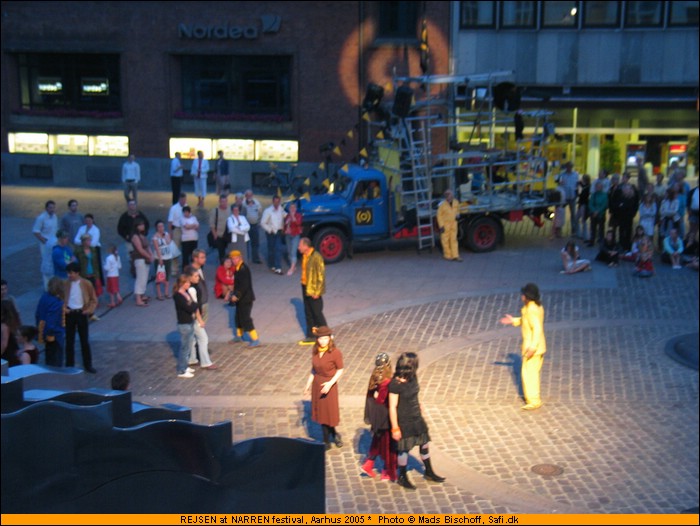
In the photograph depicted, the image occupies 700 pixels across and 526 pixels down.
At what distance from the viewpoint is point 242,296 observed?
1362 centimetres

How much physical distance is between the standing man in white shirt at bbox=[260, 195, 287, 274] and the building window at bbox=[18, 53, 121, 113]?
15293 mm

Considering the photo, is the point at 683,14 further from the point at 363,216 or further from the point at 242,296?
the point at 242,296

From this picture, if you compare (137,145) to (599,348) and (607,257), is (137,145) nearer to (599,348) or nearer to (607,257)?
(607,257)

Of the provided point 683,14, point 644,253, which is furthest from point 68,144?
point 644,253

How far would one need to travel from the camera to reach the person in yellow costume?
19453 mm

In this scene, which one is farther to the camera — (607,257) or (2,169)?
(2,169)

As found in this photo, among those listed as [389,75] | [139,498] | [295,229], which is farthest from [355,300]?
[389,75]

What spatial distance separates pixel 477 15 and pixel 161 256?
648 inches

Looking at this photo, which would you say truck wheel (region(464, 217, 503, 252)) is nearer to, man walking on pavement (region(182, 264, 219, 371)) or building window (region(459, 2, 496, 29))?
man walking on pavement (region(182, 264, 219, 371))

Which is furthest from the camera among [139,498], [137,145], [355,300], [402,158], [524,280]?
[137,145]

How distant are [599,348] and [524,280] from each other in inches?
171

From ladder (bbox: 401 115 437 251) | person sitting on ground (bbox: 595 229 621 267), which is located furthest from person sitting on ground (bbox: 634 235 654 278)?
ladder (bbox: 401 115 437 251)

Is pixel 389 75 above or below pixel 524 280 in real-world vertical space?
above

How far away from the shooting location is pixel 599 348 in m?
13.9
